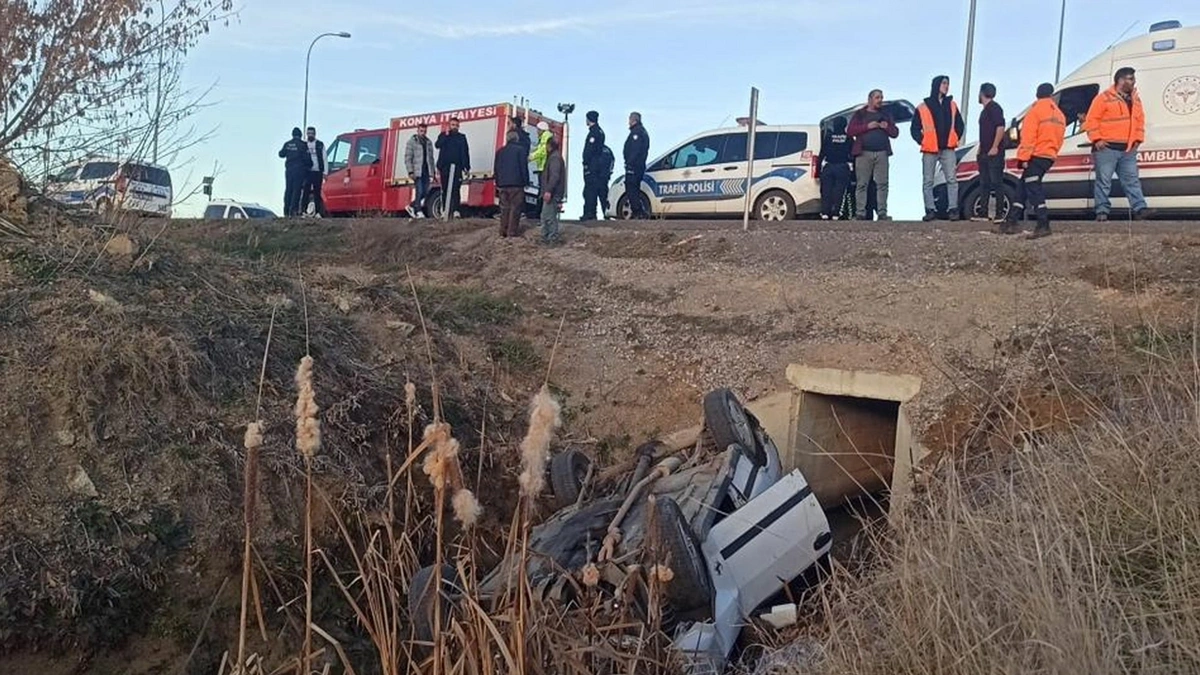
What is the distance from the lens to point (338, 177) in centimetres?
1948

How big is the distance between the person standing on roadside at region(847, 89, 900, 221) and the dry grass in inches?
321

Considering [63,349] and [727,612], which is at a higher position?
A: [63,349]

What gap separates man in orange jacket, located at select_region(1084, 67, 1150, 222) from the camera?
9820 mm

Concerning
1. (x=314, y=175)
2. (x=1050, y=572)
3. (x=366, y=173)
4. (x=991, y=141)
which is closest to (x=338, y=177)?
(x=366, y=173)

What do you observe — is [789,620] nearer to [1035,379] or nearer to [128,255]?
[1035,379]

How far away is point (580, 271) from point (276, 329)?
13.1 feet

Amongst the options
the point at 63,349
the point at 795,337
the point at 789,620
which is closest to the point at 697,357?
the point at 795,337

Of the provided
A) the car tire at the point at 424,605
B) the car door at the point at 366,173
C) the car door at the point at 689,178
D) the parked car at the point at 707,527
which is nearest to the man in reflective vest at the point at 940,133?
the car door at the point at 689,178

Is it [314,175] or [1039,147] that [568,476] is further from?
[314,175]

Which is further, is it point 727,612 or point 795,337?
point 795,337

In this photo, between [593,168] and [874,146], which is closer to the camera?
[874,146]

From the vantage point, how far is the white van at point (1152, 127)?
1069cm

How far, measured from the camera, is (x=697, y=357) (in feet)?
27.9

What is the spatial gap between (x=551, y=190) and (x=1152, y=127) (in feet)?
21.4
